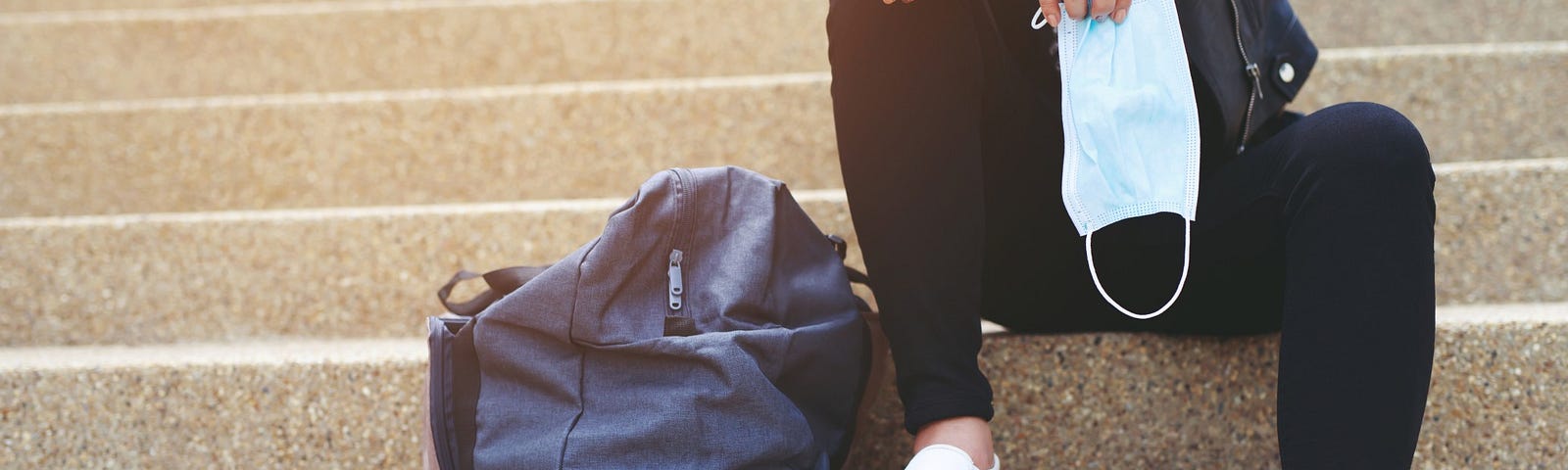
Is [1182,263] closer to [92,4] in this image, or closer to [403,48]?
[403,48]

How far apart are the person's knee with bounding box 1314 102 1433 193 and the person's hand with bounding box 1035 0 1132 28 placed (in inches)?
7.1

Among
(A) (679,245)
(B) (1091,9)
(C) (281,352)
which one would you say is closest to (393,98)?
(C) (281,352)

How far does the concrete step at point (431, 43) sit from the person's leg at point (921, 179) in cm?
88

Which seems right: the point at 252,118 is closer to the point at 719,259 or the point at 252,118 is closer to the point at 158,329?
the point at 158,329

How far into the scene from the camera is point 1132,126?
31.9 inches

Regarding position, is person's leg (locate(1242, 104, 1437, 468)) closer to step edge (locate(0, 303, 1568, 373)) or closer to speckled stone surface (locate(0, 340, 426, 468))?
step edge (locate(0, 303, 1568, 373))

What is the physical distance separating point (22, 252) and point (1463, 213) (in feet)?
5.47

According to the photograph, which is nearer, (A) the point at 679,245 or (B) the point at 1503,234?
(A) the point at 679,245

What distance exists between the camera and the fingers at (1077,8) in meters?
0.82

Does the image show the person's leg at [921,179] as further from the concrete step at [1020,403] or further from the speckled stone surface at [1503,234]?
the speckled stone surface at [1503,234]

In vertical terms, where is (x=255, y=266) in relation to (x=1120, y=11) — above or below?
below

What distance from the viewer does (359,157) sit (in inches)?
56.3

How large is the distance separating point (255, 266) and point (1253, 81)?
110 cm

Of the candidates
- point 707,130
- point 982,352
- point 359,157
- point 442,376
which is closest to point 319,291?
point 359,157
